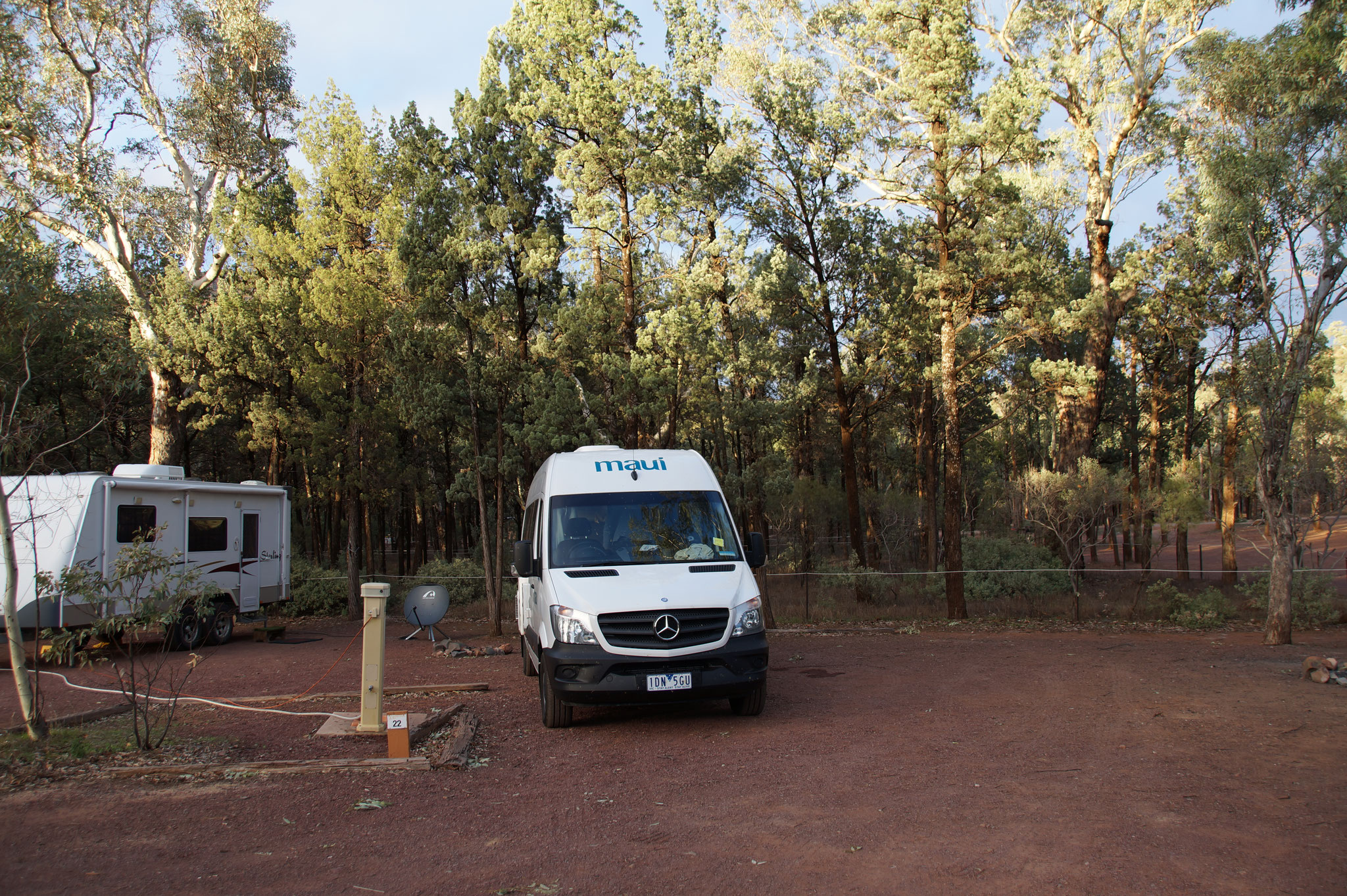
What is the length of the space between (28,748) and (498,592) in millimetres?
11796

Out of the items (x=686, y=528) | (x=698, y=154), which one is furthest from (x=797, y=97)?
(x=686, y=528)

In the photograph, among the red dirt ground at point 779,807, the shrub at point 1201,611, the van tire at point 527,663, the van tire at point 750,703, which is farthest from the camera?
the shrub at point 1201,611

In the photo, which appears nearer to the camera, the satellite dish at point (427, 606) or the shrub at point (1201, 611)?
the satellite dish at point (427, 606)

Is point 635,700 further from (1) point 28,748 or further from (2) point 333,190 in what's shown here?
(2) point 333,190

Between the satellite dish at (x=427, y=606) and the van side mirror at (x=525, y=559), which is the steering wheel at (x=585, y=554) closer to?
the van side mirror at (x=525, y=559)

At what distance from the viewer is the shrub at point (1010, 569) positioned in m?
22.2

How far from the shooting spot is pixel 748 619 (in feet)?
25.5

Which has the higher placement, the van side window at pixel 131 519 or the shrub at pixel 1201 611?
the van side window at pixel 131 519

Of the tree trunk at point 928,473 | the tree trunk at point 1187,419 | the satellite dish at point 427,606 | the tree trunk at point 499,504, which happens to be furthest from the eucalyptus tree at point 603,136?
the tree trunk at point 1187,419

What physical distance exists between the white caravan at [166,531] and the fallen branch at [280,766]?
470 centimetres

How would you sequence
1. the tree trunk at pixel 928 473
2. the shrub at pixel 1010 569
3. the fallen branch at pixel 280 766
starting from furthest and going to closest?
1. the tree trunk at pixel 928 473
2. the shrub at pixel 1010 569
3. the fallen branch at pixel 280 766

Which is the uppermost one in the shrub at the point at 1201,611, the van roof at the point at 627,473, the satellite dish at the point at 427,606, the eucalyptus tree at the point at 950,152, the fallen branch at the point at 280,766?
the eucalyptus tree at the point at 950,152

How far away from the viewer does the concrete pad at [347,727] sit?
736cm

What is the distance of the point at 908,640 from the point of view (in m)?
15.0
